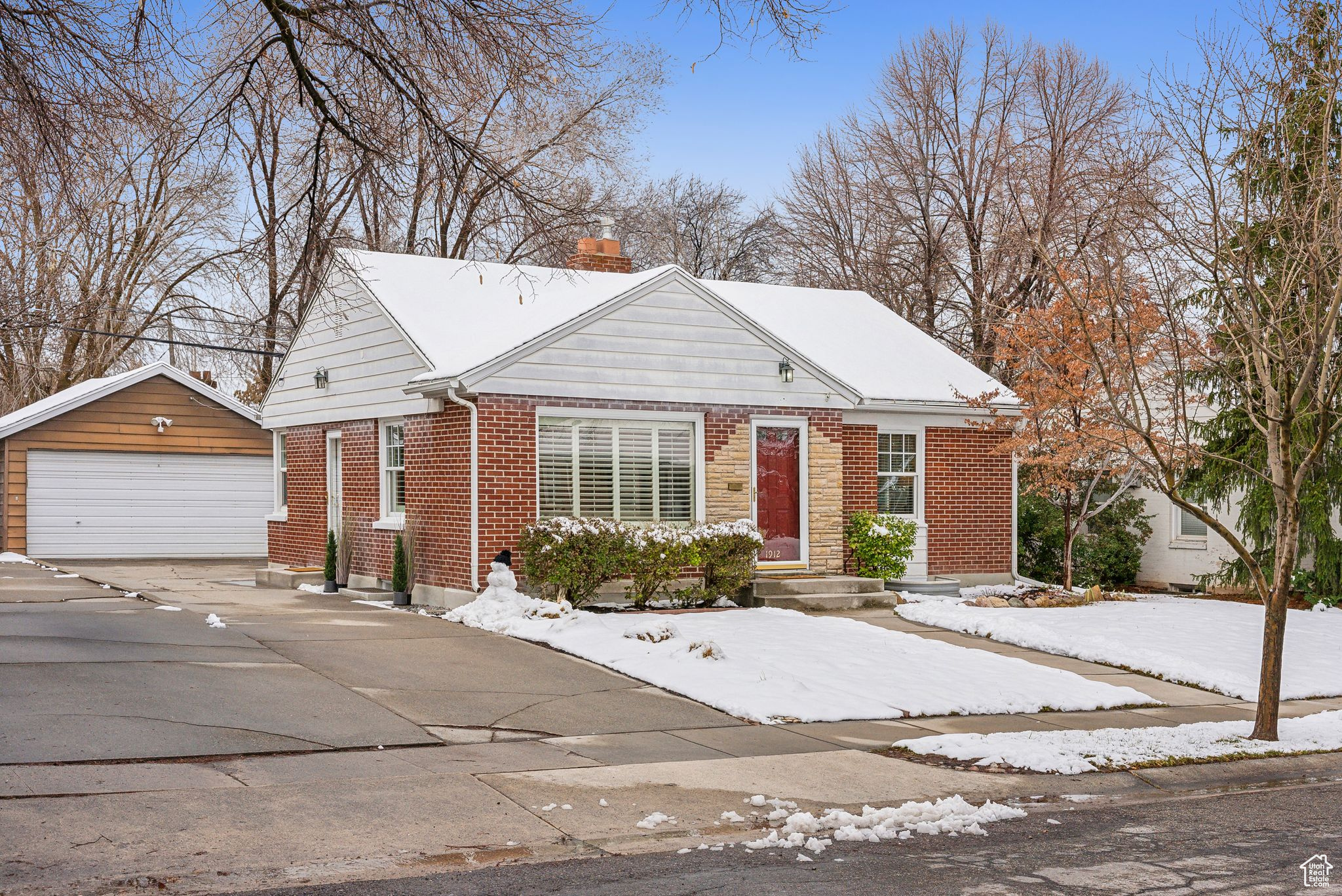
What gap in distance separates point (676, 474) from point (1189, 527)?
12.0 m

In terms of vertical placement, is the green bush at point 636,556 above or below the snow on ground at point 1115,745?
above

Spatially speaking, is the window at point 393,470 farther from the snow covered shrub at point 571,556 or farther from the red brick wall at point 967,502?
the red brick wall at point 967,502

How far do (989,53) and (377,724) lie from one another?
29.5m

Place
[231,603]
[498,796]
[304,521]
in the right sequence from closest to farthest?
[498,796], [231,603], [304,521]

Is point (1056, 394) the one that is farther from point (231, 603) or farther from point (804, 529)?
point (231, 603)

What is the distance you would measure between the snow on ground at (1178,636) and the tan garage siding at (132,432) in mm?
17187

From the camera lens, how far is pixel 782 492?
1805 cm

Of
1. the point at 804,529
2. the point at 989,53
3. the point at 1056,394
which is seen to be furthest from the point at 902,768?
the point at 989,53

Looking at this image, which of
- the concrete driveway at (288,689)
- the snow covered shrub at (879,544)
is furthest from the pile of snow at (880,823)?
the snow covered shrub at (879,544)

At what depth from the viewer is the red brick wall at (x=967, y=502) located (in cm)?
2025

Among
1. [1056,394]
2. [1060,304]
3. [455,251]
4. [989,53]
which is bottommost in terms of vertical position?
[1056,394]

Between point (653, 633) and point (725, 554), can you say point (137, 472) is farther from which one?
point (653, 633)

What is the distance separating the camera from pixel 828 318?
73.2 ft

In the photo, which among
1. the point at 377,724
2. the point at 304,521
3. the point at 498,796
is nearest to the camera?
the point at 498,796
